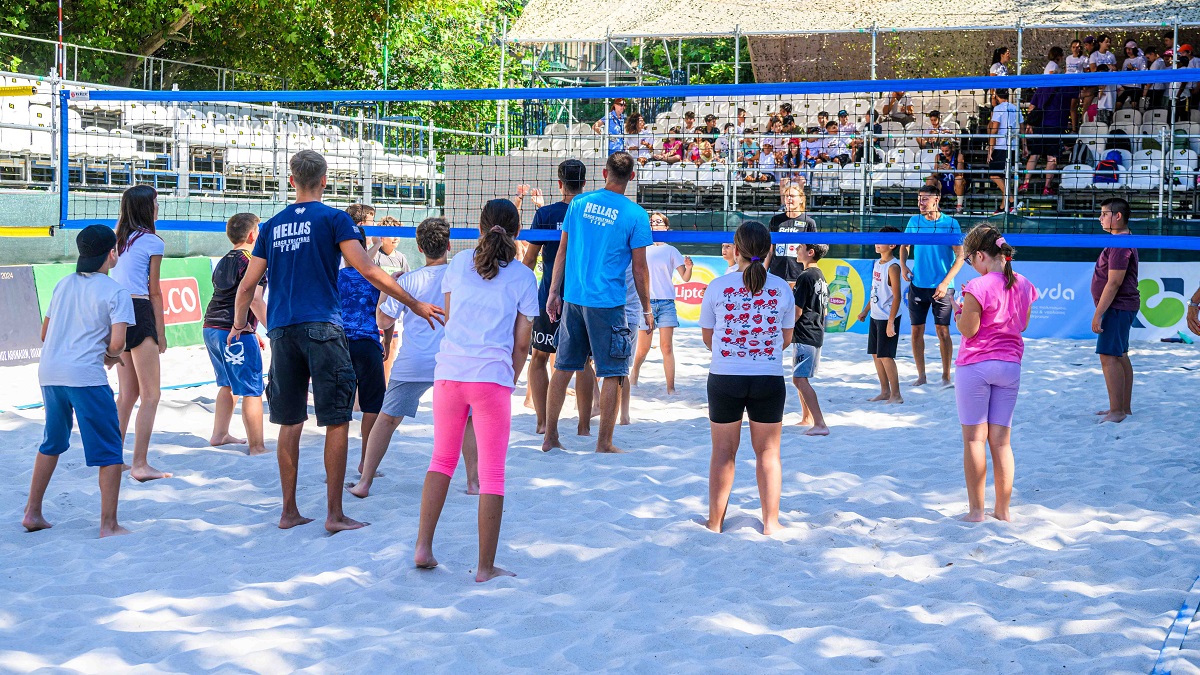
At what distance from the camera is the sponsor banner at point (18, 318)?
9.30 m

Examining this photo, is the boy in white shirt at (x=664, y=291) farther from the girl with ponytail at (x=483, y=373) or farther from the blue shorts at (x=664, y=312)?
the girl with ponytail at (x=483, y=373)

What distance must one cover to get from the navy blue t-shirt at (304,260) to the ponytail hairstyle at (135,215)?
1.18 m

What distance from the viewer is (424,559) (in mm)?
4391

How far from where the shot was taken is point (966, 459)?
5234 mm

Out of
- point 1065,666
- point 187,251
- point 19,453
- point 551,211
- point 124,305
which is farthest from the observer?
point 187,251

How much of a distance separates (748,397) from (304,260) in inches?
79.4

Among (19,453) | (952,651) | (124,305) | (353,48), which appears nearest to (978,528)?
(952,651)

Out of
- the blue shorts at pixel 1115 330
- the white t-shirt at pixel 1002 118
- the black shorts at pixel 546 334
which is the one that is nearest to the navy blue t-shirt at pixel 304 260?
the black shorts at pixel 546 334

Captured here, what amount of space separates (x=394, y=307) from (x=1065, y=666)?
359cm

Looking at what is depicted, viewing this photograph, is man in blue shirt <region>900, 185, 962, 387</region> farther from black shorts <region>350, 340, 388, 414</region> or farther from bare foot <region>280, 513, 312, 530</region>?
bare foot <region>280, 513, 312, 530</region>

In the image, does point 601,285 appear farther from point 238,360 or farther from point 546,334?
point 238,360

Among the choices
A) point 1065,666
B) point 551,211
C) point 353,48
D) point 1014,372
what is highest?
point 353,48

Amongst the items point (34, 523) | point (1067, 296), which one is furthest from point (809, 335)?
point (1067, 296)

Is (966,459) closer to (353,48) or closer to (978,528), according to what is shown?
(978,528)
